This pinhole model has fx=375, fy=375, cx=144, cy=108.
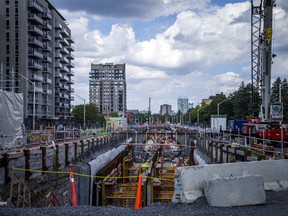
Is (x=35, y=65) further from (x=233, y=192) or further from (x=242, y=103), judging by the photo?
(x=233, y=192)

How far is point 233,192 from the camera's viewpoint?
28.8ft

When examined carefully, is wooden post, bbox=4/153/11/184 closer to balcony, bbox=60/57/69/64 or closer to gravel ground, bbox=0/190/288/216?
gravel ground, bbox=0/190/288/216

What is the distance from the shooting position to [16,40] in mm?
75188

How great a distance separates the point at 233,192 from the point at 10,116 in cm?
1421

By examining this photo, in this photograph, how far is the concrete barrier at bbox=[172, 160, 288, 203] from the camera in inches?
367

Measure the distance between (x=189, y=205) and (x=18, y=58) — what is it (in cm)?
7226

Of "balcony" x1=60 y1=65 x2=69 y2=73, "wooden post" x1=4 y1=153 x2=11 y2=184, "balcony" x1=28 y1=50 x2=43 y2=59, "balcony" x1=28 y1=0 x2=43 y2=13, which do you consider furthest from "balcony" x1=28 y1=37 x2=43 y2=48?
"wooden post" x1=4 y1=153 x2=11 y2=184

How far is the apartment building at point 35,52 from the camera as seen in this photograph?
74.5 meters

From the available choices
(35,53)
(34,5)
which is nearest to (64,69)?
(35,53)

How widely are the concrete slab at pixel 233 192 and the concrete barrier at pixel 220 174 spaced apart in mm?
507

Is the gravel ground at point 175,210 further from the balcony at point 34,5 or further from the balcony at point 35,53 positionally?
the balcony at point 34,5

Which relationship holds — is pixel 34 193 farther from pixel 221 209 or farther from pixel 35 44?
pixel 35 44

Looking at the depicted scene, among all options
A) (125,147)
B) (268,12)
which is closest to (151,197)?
(268,12)

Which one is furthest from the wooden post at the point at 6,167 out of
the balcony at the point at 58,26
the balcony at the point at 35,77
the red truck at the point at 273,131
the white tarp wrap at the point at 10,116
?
the balcony at the point at 58,26
